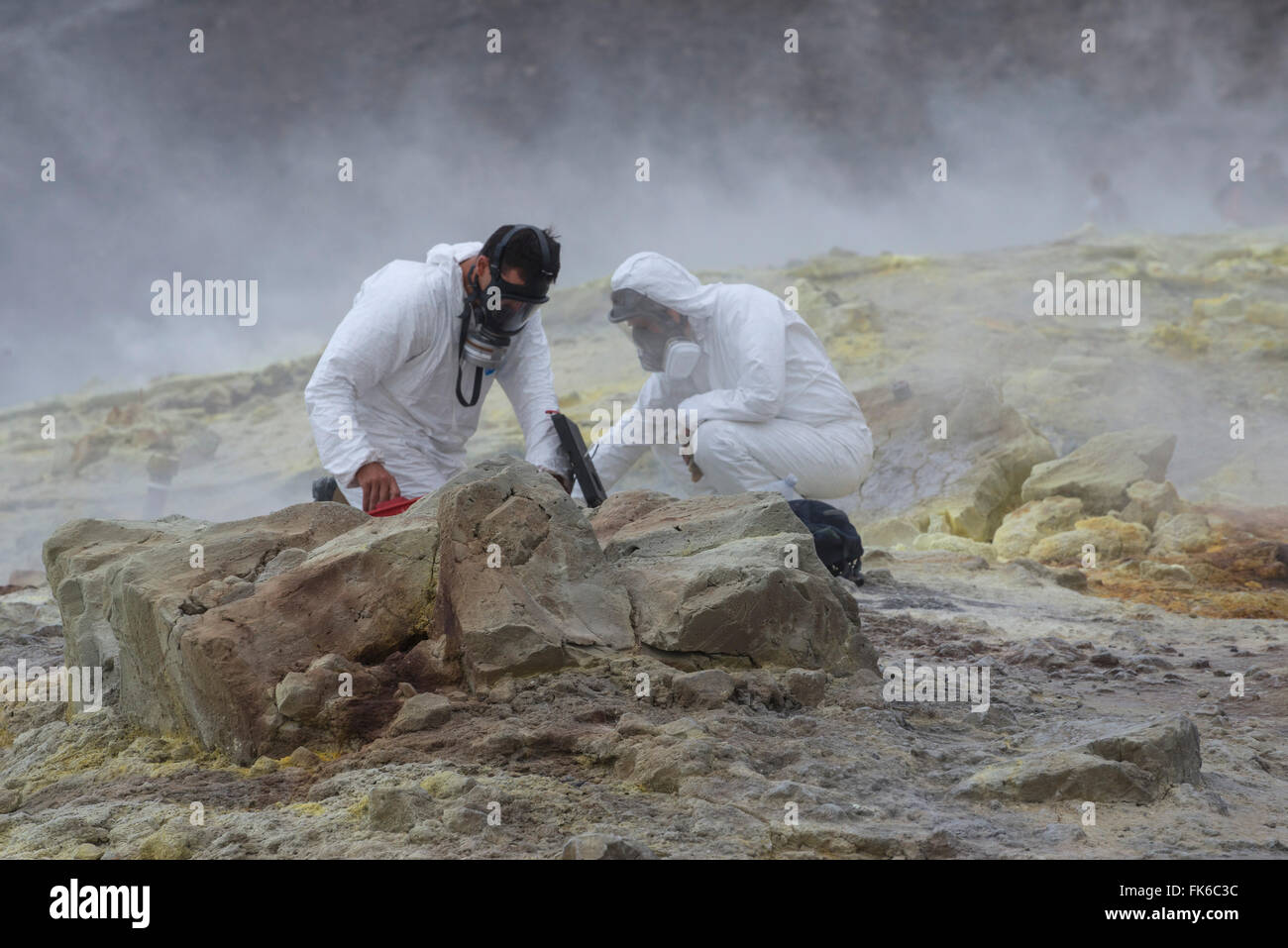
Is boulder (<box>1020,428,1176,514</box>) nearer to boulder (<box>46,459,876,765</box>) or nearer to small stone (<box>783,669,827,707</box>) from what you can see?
boulder (<box>46,459,876,765</box>)

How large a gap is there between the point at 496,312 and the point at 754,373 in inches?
52.0

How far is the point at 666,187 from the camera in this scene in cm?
2312

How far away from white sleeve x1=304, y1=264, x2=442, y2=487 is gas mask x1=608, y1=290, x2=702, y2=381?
1.16m

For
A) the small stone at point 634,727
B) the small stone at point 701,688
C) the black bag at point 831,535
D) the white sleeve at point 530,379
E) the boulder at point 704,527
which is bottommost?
the small stone at point 634,727

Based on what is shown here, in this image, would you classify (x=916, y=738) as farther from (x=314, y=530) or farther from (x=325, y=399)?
(x=325, y=399)

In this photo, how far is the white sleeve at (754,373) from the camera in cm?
522

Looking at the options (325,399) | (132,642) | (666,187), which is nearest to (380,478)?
(325,399)

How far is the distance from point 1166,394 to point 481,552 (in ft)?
29.6

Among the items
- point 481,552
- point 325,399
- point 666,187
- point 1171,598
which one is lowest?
point 1171,598

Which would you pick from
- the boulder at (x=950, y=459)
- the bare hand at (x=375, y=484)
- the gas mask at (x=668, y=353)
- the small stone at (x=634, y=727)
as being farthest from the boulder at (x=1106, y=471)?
the small stone at (x=634, y=727)

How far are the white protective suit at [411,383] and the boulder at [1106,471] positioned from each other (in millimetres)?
3837

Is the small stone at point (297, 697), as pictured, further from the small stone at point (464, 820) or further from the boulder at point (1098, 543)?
the boulder at point (1098, 543)
